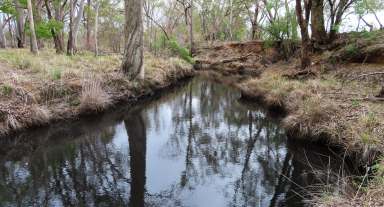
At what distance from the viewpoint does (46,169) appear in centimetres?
608

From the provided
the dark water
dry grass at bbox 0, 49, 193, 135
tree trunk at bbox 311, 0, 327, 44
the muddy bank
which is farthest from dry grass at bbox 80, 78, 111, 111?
tree trunk at bbox 311, 0, 327, 44

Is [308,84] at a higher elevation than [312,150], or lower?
higher

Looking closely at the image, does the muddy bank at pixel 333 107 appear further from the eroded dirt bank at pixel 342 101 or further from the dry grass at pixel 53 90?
the dry grass at pixel 53 90

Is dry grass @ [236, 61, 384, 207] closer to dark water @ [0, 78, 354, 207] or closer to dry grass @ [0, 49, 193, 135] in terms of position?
dark water @ [0, 78, 354, 207]

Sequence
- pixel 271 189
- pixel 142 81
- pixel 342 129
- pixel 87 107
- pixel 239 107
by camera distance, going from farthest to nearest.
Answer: pixel 142 81
pixel 239 107
pixel 87 107
pixel 342 129
pixel 271 189

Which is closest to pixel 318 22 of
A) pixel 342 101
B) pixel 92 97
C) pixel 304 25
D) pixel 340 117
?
pixel 304 25

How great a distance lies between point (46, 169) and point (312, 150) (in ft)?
17.6

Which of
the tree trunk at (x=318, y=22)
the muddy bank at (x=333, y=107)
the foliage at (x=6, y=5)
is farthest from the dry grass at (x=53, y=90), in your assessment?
the tree trunk at (x=318, y=22)

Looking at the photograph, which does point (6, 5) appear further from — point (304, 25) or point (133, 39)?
point (304, 25)

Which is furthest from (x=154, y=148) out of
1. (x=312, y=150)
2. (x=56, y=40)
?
(x=56, y=40)

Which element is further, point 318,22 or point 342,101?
point 318,22

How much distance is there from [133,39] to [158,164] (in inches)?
269

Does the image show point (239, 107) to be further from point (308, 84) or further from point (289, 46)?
point (289, 46)

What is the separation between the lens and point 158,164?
6.57 meters
